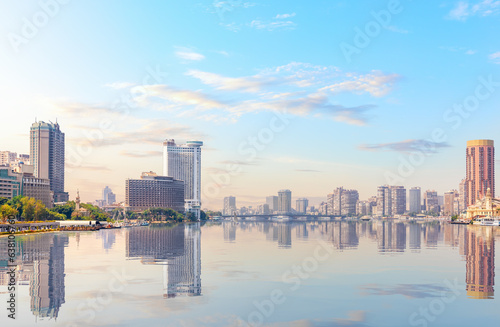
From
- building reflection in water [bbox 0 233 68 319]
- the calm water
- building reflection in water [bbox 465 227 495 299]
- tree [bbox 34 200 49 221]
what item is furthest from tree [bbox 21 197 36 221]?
building reflection in water [bbox 465 227 495 299]

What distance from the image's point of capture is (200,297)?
41375mm

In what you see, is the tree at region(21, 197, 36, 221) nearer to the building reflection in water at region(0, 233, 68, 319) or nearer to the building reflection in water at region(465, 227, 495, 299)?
the building reflection in water at region(0, 233, 68, 319)

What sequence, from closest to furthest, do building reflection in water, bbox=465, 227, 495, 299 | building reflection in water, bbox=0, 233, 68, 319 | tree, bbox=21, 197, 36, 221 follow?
building reflection in water, bbox=0, 233, 68, 319
building reflection in water, bbox=465, 227, 495, 299
tree, bbox=21, 197, 36, 221

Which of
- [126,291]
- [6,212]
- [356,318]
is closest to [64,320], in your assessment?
[126,291]

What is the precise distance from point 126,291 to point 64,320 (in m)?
10.7

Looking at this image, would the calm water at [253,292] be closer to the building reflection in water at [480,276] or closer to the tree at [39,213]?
the building reflection in water at [480,276]

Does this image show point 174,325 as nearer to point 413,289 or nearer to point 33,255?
point 413,289

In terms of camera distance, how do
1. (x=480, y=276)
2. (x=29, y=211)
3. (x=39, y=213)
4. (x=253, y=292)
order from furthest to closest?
1. (x=39, y=213)
2. (x=29, y=211)
3. (x=480, y=276)
4. (x=253, y=292)

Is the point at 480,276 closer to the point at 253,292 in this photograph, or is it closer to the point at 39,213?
the point at 253,292

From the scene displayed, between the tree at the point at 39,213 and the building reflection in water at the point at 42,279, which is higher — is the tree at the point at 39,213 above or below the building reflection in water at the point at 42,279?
below

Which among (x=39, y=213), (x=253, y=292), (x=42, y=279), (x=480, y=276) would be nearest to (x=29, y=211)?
(x=39, y=213)

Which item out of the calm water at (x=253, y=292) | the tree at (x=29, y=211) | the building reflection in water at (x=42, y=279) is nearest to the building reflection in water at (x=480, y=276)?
the calm water at (x=253, y=292)

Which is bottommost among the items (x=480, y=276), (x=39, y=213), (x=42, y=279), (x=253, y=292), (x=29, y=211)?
(x=39, y=213)

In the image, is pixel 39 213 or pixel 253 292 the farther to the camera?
pixel 39 213
